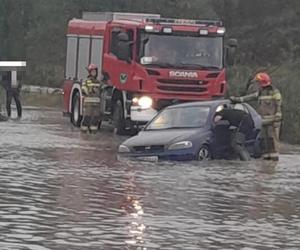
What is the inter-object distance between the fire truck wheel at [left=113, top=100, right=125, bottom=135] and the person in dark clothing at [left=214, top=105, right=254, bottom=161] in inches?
254

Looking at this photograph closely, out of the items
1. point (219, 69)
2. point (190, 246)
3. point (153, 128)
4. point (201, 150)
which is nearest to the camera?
point (190, 246)

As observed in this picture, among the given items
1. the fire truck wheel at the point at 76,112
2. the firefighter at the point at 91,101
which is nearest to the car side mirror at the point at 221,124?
the firefighter at the point at 91,101

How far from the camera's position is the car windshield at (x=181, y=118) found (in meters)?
19.3

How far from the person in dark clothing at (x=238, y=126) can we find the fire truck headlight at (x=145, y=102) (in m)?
5.62

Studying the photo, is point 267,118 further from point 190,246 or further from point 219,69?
point 190,246

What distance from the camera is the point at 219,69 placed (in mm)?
25328

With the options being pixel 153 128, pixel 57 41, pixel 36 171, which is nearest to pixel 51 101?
pixel 57 41

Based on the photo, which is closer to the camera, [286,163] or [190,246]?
[190,246]

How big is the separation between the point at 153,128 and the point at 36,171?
4.37m

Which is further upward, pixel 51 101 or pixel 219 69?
pixel 219 69

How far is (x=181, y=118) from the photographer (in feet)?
64.4

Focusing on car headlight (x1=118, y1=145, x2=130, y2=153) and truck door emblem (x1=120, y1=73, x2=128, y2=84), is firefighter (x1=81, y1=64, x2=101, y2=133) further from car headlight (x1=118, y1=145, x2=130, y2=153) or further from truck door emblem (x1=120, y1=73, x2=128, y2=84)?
car headlight (x1=118, y1=145, x2=130, y2=153)

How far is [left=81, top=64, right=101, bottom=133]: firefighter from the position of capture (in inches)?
1005

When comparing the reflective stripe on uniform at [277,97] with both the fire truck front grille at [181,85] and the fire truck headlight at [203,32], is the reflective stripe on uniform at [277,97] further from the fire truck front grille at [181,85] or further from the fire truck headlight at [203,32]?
the fire truck headlight at [203,32]
